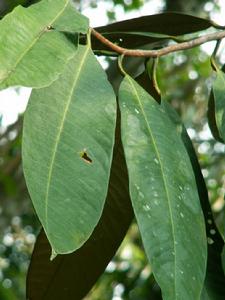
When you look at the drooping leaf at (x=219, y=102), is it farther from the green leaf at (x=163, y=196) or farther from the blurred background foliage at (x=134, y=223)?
the blurred background foliage at (x=134, y=223)

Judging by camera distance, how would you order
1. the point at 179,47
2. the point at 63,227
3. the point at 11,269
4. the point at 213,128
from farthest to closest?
the point at 11,269 → the point at 213,128 → the point at 179,47 → the point at 63,227

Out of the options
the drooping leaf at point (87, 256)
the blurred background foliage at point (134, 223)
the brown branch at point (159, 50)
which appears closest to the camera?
the brown branch at point (159, 50)

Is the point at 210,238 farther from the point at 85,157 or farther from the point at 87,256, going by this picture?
the point at 85,157

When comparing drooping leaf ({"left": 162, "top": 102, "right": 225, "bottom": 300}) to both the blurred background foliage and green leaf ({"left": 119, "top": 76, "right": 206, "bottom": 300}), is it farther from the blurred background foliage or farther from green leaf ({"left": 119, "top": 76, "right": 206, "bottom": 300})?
the blurred background foliage

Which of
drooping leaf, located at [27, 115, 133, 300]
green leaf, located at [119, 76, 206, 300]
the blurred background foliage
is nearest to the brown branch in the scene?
green leaf, located at [119, 76, 206, 300]

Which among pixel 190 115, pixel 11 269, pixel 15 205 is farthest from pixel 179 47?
pixel 190 115

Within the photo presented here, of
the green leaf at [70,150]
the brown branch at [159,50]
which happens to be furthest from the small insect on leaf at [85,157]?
the brown branch at [159,50]

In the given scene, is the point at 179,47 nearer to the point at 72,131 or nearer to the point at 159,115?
the point at 159,115
